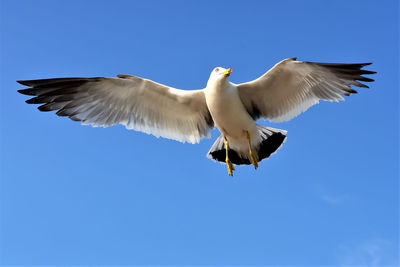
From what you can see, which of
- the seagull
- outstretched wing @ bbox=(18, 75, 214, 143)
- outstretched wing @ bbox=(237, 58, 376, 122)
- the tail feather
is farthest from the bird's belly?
outstretched wing @ bbox=(18, 75, 214, 143)

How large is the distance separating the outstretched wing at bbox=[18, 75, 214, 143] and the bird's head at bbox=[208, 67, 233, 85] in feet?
1.88

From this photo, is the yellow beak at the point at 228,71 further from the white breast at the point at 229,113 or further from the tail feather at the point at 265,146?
the tail feather at the point at 265,146

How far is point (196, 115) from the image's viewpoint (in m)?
10.2

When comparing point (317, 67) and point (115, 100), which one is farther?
point (115, 100)

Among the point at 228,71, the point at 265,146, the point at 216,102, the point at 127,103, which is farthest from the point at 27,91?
the point at 265,146

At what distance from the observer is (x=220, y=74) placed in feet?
29.7

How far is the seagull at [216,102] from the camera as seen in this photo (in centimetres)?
918

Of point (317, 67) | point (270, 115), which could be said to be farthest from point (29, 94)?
point (317, 67)

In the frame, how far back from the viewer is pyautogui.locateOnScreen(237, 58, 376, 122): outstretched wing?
29.9ft

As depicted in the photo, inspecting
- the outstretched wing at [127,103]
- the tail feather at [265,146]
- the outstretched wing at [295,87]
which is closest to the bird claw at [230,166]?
the tail feather at [265,146]

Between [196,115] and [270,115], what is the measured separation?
1.62m

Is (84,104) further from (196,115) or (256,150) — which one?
(256,150)

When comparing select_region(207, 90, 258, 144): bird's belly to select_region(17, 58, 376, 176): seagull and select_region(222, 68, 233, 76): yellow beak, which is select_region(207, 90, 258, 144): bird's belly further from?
select_region(222, 68, 233, 76): yellow beak

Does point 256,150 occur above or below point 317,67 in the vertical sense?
below
